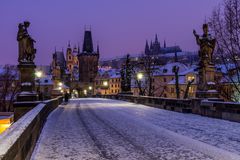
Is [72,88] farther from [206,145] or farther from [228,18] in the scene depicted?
[206,145]

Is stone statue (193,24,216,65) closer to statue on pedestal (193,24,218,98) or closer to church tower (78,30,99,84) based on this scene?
statue on pedestal (193,24,218,98)

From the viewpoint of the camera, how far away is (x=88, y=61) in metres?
140

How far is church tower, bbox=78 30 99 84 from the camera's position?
139000 mm

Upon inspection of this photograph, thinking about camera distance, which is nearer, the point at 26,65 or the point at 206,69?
the point at 206,69

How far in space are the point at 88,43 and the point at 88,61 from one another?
7619 mm

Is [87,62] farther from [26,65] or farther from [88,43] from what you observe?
[26,65]

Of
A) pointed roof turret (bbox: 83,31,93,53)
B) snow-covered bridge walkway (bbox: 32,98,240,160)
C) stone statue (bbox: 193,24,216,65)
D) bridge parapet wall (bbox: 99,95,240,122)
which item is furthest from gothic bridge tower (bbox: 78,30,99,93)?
snow-covered bridge walkway (bbox: 32,98,240,160)

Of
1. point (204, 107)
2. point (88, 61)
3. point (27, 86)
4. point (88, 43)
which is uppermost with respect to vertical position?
point (88, 43)

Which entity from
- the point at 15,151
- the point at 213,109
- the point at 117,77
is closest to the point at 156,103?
the point at 213,109

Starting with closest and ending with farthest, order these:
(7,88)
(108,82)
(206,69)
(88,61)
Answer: (206,69) < (7,88) < (88,61) < (108,82)

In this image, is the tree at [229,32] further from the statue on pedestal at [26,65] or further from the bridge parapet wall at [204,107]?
the statue on pedestal at [26,65]

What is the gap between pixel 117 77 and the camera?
137m

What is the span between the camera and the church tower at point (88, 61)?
456 ft

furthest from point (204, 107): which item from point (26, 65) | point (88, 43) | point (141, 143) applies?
point (88, 43)
